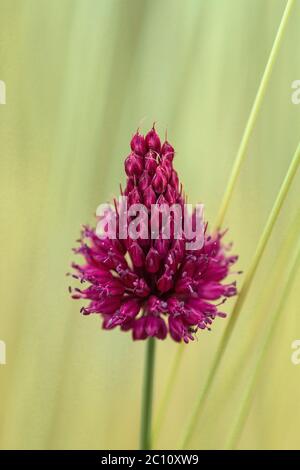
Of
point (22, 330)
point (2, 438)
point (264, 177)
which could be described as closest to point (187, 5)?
point (264, 177)

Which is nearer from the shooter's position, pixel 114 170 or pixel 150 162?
pixel 150 162

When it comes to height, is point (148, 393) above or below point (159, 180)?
below

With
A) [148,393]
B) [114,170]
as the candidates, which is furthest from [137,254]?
[114,170]

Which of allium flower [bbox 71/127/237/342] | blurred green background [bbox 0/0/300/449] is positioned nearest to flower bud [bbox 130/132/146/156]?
allium flower [bbox 71/127/237/342]

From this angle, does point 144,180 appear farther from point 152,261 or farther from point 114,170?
point 114,170

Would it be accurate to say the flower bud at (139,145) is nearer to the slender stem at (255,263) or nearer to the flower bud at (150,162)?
the flower bud at (150,162)

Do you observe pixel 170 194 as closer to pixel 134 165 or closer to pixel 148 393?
pixel 134 165

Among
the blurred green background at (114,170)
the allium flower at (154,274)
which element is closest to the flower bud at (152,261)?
the allium flower at (154,274)
